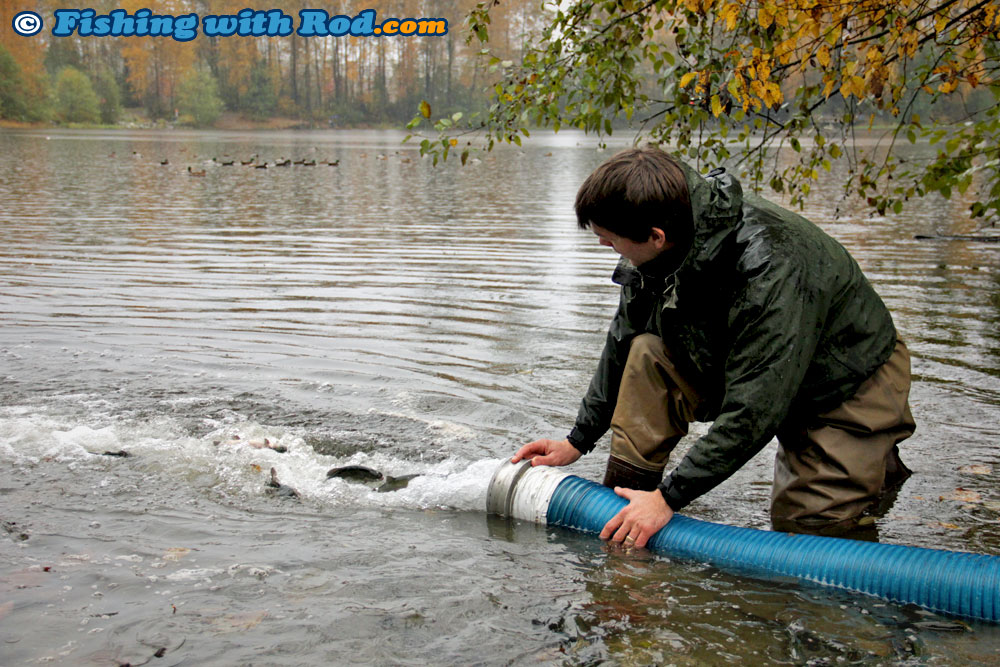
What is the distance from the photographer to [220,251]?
41.7 ft

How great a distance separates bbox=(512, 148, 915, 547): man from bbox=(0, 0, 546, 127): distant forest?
74267 millimetres

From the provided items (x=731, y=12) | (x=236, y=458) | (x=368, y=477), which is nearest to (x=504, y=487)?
(x=368, y=477)

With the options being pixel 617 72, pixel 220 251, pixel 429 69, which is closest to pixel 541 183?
pixel 220 251

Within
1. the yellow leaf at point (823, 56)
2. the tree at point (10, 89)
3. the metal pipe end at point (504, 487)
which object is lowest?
the metal pipe end at point (504, 487)

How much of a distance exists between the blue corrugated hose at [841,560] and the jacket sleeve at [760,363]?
390 mm

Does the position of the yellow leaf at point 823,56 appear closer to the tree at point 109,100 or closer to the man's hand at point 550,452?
the man's hand at point 550,452

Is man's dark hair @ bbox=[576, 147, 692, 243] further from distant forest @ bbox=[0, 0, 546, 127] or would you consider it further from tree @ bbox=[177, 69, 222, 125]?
tree @ bbox=[177, 69, 222, 125]

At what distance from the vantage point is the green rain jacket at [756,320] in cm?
309

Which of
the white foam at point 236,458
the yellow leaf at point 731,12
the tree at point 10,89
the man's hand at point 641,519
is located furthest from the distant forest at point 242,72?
the man's hand at point 641,519

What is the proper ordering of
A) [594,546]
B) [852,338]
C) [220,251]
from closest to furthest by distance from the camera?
[852,338], [594,546], [220,251]

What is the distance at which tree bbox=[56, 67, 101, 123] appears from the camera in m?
75.9

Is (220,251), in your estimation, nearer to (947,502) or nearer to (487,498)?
(487,498)

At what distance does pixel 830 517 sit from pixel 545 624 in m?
1.45

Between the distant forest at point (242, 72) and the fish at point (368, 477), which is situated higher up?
the distant forest at point (242, 72)
